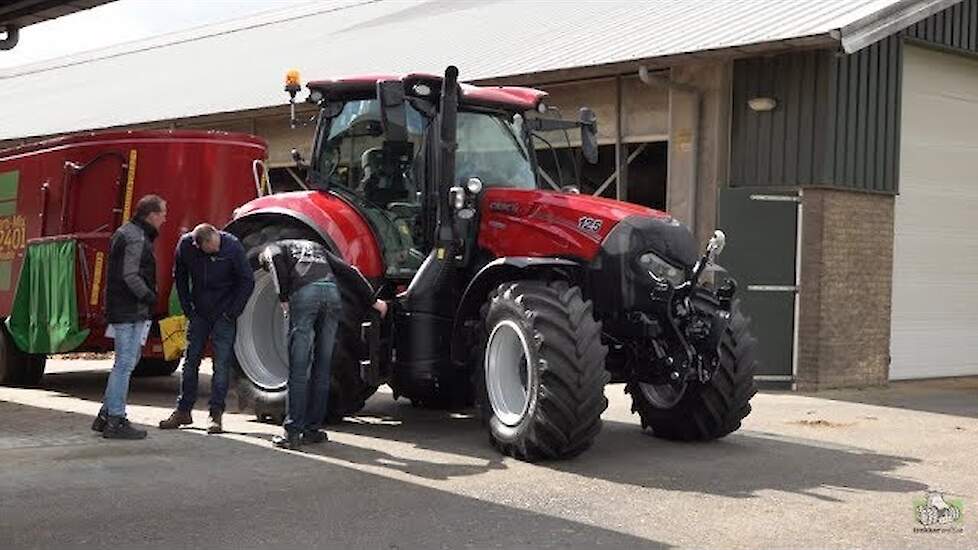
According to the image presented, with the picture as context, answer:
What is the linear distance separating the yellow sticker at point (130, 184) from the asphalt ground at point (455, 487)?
195 centimetres

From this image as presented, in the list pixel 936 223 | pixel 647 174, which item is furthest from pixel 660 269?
pixel 936 223

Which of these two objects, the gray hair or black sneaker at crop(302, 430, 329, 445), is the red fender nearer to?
the gray hair

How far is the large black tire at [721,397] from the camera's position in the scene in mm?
8539

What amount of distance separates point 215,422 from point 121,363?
876 mm

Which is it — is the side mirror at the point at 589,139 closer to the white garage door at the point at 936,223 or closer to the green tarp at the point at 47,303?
the green tarp at the point at 47,303

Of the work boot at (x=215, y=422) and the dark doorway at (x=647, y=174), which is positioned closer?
the work boot at (x=215, y=422)

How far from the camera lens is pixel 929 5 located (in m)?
14.0

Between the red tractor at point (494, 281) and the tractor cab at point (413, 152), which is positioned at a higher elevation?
the tractor cab at point (413, 152)

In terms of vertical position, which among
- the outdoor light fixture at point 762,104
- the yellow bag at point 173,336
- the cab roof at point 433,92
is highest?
the outdoor light fixture at point 762,104

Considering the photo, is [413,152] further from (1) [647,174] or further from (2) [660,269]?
(1) [647,174]

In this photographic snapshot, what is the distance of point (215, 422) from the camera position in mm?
9094

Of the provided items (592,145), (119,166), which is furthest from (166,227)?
(592,145)

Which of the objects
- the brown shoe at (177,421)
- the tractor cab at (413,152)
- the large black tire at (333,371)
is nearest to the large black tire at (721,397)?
the tractor cab at (413,152)

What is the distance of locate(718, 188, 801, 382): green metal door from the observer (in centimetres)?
1370
